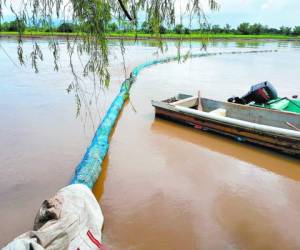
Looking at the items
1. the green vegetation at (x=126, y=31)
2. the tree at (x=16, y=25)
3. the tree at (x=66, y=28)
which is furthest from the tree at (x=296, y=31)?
the tree at (x=16, y=25)

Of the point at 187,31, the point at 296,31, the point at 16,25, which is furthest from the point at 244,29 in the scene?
the point at 16,25

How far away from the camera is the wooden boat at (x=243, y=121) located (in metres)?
5.30

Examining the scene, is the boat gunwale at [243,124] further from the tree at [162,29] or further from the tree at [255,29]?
the tree at [255,29]

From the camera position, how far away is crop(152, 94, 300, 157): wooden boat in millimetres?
5301

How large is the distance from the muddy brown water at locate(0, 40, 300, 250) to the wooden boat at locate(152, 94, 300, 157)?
0.69ft

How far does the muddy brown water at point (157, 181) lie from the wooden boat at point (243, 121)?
211 mm

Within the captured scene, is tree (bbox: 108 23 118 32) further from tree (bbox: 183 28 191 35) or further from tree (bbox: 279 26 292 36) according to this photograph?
tree (bbox: 279 26 292 36)

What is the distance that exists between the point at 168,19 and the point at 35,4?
88 cm

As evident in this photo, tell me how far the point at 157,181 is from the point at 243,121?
240 centimetres

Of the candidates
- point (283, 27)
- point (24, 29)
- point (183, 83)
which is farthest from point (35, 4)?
point (283, 27)

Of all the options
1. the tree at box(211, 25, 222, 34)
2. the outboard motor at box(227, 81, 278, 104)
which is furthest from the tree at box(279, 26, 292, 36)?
the tree at box(211, 25, 222, 34)

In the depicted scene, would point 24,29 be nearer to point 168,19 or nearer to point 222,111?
point 168,19

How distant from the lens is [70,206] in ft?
9.17

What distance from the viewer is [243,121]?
226 inches
